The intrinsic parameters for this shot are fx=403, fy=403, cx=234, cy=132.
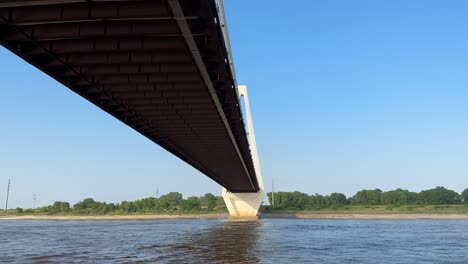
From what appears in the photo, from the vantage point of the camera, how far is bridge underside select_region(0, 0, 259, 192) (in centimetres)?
1089

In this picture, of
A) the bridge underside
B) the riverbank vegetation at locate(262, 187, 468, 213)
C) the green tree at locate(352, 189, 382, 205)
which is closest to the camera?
the bridge underside

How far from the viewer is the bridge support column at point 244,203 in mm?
72812

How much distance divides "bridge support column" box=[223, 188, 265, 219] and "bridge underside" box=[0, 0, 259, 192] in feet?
157

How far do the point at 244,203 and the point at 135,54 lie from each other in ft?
201

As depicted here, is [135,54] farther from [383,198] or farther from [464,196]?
[464,196]

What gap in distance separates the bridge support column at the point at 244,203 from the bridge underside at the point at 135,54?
47.7 m

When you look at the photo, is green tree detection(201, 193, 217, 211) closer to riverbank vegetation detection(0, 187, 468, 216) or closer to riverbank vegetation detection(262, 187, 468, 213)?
riverbank vegetation detection(0, 187, 468, 216)

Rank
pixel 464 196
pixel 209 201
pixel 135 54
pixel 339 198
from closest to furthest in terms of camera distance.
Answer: pixel 135 54, pixel 209 201, pixel 464 196, pixel 339 198

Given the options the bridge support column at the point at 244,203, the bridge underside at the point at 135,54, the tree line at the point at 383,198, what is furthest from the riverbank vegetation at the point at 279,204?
the bridge underside at the point at 135,54

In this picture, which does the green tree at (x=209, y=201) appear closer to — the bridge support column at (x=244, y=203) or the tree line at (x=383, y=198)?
the tree line at (x=383, y=198)

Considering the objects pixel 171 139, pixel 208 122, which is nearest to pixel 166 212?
pixel 171 139

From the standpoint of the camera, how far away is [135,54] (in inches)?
582

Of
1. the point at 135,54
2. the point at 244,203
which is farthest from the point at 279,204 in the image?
the point at 135,54

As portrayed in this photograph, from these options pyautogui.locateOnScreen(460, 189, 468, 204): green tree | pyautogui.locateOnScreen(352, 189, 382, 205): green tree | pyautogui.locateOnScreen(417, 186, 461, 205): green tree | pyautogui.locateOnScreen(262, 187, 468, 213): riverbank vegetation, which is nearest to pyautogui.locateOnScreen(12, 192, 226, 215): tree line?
pyautogui.locateOnScreen(262, 187, 468, 213): riverbank vegetation
